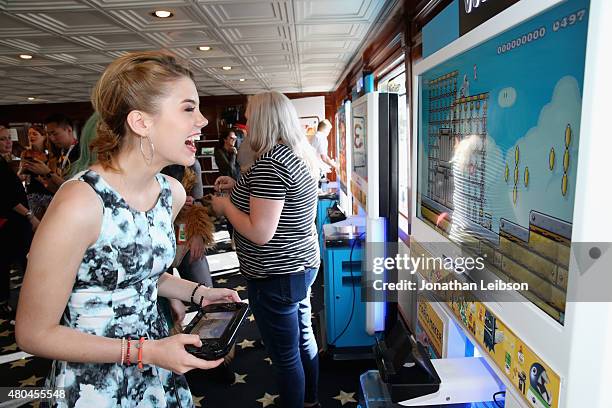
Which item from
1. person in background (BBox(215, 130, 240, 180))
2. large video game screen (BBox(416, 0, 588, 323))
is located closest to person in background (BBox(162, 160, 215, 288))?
large video game screen (BBox(416, 0, 588, 323))

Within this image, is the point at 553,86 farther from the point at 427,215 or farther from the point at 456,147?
the point at 427,215

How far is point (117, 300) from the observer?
104 centimetres

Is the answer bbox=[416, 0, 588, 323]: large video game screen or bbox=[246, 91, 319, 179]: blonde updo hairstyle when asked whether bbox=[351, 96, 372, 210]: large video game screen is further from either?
bbox=[416, 0, 588, 323]: large video game screen

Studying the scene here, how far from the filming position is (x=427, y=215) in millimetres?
1275

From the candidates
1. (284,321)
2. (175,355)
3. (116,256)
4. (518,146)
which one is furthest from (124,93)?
(284,321)

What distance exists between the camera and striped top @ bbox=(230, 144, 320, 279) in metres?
1.61

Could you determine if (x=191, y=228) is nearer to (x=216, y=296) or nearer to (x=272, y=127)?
(x=272, y=127)

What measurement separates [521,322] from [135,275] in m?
0.88

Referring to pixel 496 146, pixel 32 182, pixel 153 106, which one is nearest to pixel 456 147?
pixel 496 146

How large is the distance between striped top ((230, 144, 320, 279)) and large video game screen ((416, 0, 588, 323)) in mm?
646

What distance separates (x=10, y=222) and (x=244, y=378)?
2501 millimetres

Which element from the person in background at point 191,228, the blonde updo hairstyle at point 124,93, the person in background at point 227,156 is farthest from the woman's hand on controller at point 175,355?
the person in background at point 227,156

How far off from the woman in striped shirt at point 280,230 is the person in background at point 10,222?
100 inches

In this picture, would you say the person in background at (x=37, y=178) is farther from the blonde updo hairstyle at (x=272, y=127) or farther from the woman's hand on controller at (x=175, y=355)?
the woman's hand on controller at (x=175, y=355)
